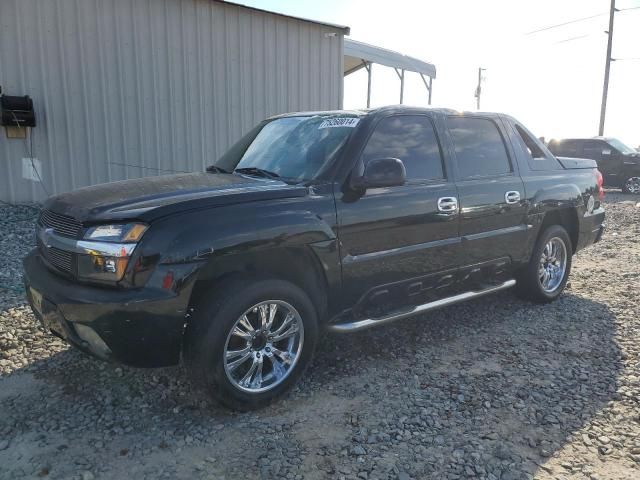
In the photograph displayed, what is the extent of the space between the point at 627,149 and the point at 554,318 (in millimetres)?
13835

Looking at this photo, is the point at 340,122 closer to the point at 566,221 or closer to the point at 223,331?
the point at 223,331

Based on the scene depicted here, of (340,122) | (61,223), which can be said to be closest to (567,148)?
(340,122)

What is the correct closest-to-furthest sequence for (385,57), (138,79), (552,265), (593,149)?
1. (552,265)
2. (138,79)
3. (385,57)
4. (593,149)

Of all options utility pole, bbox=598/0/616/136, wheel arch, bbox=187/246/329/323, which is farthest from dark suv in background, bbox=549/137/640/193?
wheel arch, bbox=187/246/329/323

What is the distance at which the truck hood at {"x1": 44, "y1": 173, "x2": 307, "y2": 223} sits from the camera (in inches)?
109

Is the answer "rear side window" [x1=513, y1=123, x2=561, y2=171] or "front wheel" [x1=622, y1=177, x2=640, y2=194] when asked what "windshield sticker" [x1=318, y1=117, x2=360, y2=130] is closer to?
"rear side window" [x1=513, y1=123, x2=561, y2=171]

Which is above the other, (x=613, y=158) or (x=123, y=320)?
(x=613, y=158)

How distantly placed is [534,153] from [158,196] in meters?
3.57

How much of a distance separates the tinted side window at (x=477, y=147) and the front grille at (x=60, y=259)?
9.32ft

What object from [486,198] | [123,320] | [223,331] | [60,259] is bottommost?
[223,331]

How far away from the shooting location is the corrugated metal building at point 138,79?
7.91 metres

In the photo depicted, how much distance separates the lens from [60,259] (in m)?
2.96

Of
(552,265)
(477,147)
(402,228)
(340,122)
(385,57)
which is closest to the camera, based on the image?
(402,228)

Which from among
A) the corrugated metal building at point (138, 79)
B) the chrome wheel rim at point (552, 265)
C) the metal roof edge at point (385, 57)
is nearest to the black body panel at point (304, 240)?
the chrome wheel rim at point (552, 265)
